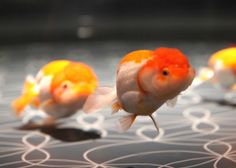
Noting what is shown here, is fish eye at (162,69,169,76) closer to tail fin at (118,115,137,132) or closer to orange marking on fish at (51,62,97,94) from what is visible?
tail fin at (118,115,137,132)

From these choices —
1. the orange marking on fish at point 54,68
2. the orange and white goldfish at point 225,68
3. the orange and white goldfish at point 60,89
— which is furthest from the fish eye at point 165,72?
the orange and white goldfish at point 225,68

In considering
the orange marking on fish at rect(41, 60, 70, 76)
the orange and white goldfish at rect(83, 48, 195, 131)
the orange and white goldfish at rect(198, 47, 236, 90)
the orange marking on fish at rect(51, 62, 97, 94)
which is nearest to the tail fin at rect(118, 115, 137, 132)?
the orange and white goldfish at rect(83, 48, 195, 131)

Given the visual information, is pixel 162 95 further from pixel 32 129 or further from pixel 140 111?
pixel 32 129

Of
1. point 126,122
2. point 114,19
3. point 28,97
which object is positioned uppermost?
point 114,19

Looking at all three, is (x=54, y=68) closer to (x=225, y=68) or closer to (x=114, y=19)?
(x=225, y=68)

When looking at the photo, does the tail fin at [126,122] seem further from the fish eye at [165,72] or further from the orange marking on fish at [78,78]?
the orange marking on fish at [78,78]

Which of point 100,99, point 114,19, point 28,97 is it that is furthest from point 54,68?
point 114,19
